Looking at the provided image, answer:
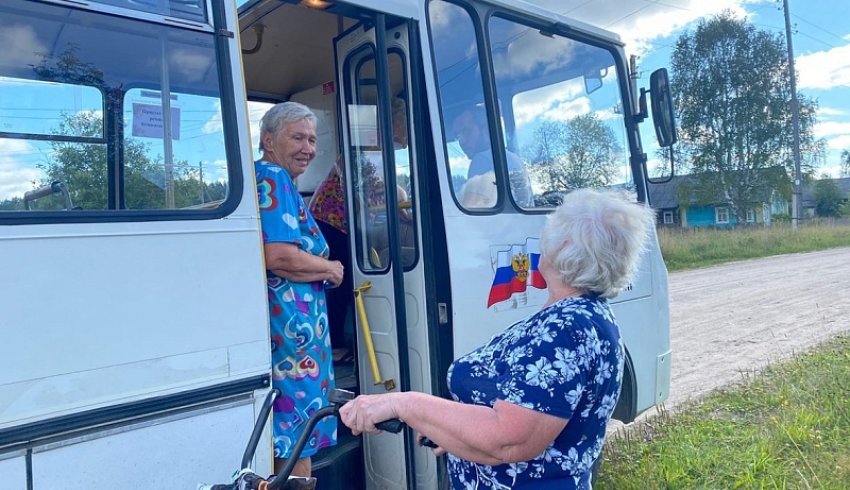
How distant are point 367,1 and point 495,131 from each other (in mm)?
991

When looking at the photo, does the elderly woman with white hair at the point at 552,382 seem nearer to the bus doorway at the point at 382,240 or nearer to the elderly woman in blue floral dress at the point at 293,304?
the elderly woman in blue floral dress at the point at 293,304

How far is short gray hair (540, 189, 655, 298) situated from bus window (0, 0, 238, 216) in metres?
1.20

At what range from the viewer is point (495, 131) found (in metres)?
3.53

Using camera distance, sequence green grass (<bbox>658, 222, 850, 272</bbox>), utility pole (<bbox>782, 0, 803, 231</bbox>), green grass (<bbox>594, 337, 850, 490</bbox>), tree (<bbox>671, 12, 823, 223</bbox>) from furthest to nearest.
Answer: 1. tree (<bbox>671, 12, 823, 223</bbox>)
2. utility pole (<bbox>782, 0, 803, 231</bbox>)
3. green grass (<bbox>658, 222, 850, 272</bbox>)
4. green grass (<bbox>594, 337, 850, 490</bbox>)

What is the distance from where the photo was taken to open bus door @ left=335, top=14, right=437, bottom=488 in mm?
3082

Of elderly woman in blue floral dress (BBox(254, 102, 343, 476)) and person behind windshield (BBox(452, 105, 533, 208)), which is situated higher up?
person behind windshield (BBox(452, 105, 533, 208))

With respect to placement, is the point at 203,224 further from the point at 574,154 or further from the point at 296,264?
the point at 574,154

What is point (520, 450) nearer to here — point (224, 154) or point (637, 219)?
point (637, 219)

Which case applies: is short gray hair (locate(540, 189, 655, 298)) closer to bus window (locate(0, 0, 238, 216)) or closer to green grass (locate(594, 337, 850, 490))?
bus window (locate(0, 0, 238, 216))

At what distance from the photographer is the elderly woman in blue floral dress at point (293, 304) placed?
2615mm

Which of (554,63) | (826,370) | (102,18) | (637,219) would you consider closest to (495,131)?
(554,63)

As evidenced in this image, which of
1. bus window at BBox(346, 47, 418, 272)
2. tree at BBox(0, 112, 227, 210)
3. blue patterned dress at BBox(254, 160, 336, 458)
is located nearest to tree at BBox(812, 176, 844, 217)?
bus window at BBox(346, 47, 418, 272)

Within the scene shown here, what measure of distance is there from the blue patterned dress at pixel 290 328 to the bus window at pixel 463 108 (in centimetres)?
92

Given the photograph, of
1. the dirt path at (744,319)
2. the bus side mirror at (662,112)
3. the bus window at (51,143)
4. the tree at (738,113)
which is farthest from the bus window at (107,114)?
the tree at (738,113)
